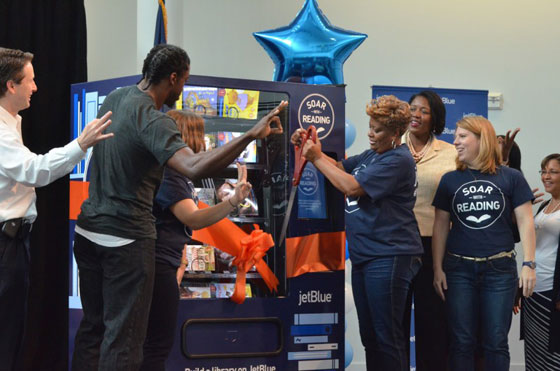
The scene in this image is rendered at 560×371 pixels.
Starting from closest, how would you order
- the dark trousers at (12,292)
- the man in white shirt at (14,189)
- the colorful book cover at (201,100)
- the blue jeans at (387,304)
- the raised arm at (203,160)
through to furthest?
1. the raised arm at (203,160)
2. the man in white shirt at (14,189)
3. the dark trousers at (12,292)
4. the blue jeans at (387,304)
5. the colorful book cover at (201,100)

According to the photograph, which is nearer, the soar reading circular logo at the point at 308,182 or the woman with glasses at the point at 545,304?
the soar reading circular logo at the point at 308,182

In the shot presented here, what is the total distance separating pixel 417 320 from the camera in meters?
3.74

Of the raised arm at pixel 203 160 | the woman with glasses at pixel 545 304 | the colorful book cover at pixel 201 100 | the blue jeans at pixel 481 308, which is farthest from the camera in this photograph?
the woman with glasses at pixel 545 304

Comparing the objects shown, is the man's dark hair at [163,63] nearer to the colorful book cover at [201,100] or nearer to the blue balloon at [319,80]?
the colorful book cover at [201,100]

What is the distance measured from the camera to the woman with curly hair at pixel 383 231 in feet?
10.4

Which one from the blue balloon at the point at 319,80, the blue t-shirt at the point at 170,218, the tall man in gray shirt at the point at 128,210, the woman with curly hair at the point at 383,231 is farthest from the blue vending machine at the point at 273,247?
the tall man in gray shirt at the point at 128,210

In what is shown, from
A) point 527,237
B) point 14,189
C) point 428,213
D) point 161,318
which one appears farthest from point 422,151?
point 14,189

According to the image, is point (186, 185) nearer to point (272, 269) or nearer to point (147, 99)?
point (147, 99)

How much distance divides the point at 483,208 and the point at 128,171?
189cm

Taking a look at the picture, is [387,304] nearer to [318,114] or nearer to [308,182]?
[308,182]

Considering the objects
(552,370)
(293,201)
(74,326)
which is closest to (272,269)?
(293,201)

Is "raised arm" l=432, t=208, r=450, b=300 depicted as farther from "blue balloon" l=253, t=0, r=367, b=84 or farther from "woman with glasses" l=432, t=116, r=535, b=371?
"blue balloon" l=253, t=0, r=367, b=84

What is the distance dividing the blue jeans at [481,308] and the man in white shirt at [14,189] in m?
1.96

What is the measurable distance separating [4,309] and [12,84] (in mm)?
910
